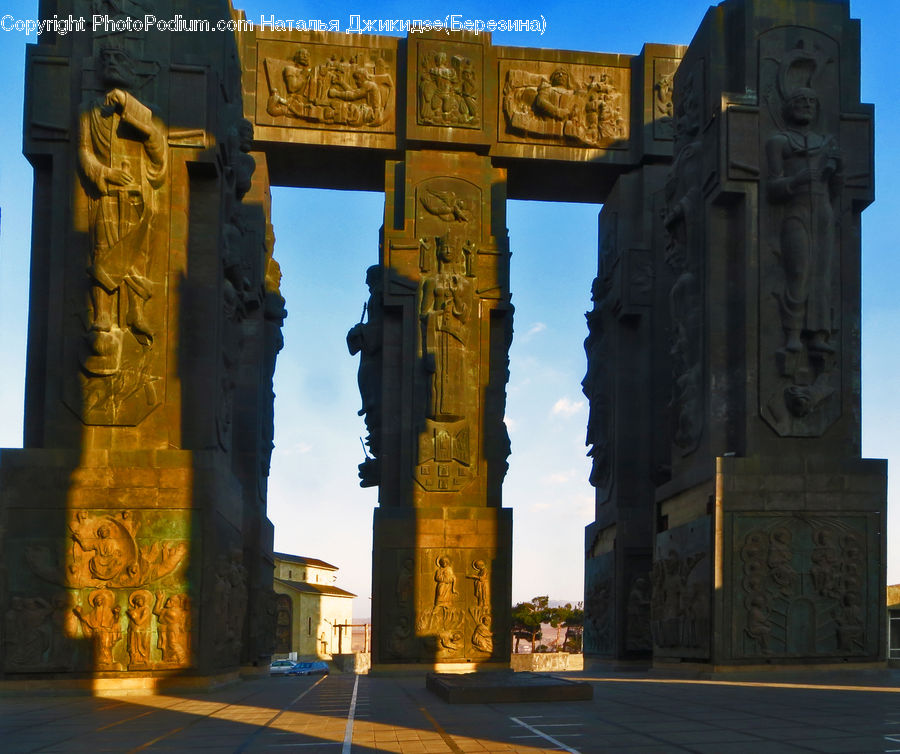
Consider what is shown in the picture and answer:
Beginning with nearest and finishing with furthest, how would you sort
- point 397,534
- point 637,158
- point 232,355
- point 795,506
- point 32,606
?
point 32,606
point 795,506
point 232,355
point 397,534
point 637,158

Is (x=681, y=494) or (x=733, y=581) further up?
(x=681, y=494)

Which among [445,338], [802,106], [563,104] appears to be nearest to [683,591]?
[802,106]

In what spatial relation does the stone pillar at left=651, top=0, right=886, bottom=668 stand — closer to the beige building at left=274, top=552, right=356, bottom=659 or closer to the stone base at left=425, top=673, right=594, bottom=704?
the stone base at left=425, top=673, right=594, bottom=704

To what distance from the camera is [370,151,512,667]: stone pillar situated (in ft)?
82.9

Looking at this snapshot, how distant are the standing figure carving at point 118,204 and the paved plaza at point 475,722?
5.22 metres

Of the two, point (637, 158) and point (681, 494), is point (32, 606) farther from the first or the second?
point (637, 158)

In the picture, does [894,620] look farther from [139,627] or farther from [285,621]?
[285,621]

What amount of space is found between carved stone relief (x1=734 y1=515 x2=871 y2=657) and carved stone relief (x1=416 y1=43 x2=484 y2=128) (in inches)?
493

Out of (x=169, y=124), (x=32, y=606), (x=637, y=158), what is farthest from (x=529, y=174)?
(x=32, y=606)

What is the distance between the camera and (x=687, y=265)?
21812 mm

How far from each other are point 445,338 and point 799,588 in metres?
10.0

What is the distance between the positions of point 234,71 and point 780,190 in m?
9.65

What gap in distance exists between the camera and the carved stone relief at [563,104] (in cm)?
2792

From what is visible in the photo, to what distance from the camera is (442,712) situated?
39.5 feet
